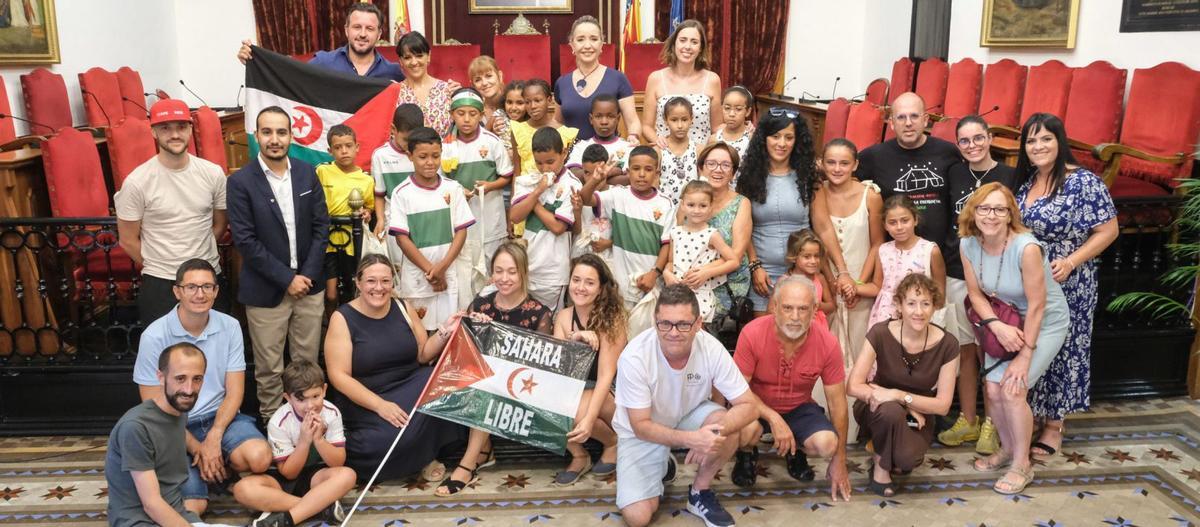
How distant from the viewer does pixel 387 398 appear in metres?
4.00

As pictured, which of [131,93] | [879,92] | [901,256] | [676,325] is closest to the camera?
Answer: [676,325]

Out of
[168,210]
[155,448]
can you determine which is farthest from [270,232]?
[155,448]

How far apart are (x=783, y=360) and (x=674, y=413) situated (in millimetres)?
503

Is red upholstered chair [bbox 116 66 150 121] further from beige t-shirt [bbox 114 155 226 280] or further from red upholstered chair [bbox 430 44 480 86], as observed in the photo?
beige t-shirt [bbox 114 155 226 280]

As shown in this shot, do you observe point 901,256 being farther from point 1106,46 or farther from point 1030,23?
point 1030,23

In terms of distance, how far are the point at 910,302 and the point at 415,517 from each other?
2177 millimetres

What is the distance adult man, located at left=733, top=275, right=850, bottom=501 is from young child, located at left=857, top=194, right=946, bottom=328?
1.67ft

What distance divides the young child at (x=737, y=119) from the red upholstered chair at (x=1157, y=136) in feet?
6.81

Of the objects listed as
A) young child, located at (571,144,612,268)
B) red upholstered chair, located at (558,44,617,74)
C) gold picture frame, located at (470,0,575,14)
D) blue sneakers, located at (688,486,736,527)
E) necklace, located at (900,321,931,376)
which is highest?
gold picture frame, located at (470,0,575,14)

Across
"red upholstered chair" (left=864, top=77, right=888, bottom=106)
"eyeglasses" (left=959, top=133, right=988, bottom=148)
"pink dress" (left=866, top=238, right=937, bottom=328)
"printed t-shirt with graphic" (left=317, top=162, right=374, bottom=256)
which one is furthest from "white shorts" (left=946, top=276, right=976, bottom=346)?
"red upholstered chair" (left=864, top=77, right=888, bottom=106)

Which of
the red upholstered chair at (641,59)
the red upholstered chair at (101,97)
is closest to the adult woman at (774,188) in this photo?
the red upholstered chair at (101,97)

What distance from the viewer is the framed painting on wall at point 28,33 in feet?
22.7

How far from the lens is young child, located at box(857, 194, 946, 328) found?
4.12 metres

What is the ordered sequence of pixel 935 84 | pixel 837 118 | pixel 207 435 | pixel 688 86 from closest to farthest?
1. pixel 207 435
2. pixel 688 86
3. pixel 837 118
4. pixel 935 84
